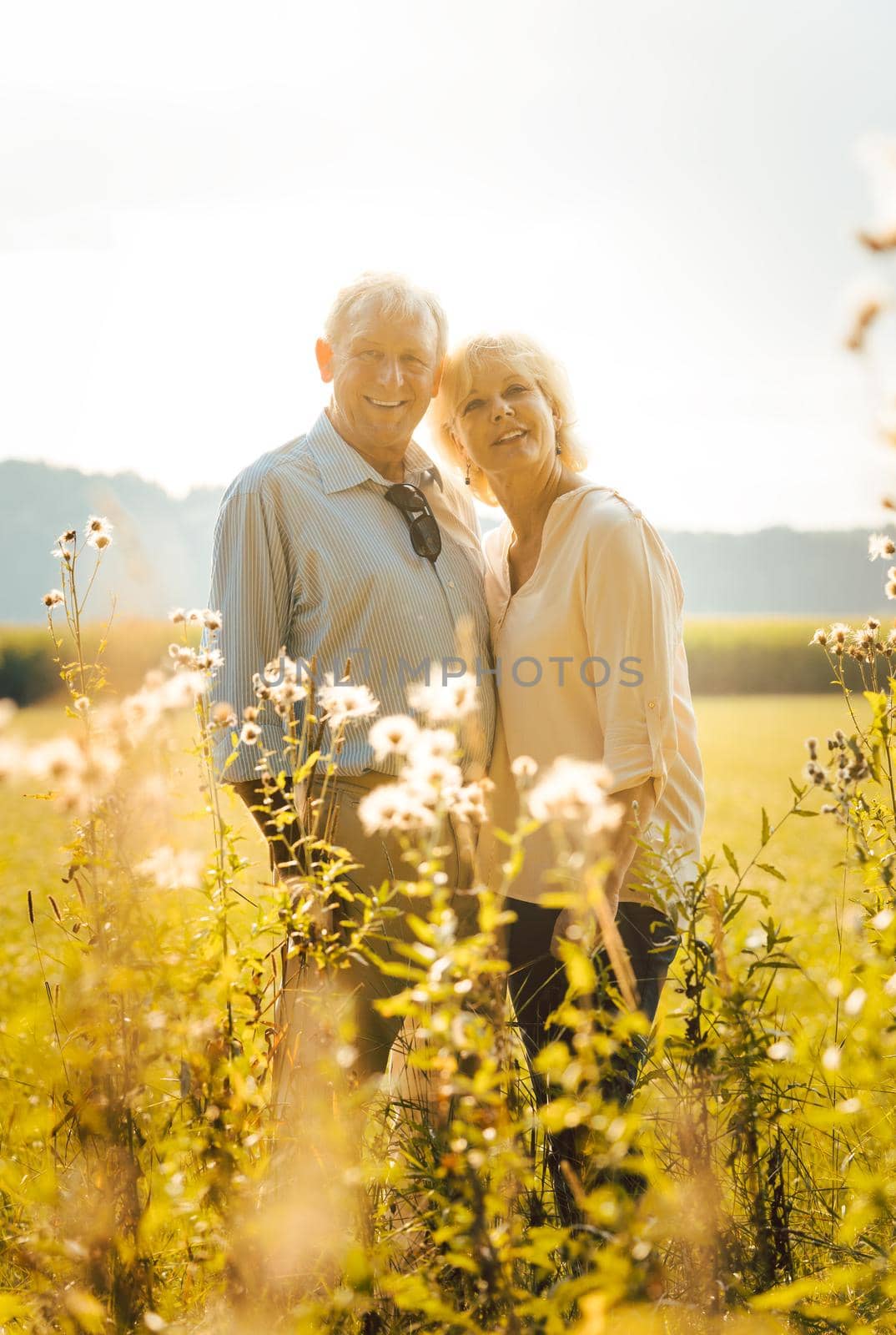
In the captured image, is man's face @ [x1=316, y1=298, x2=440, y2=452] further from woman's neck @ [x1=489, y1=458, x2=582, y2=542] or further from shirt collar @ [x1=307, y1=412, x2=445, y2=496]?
woman's neck @ [x1=489, y1=458, x2=582, y2=542]

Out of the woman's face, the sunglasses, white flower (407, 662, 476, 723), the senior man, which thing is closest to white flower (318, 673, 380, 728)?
white flower (407, 662, 476, 723)

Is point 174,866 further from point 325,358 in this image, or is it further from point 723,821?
point 723,821

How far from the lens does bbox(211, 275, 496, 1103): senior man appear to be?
103 inches

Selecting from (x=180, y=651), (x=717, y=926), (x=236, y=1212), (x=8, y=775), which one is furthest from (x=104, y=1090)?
(x=717, y=926)

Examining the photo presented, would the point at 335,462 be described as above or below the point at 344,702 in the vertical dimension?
above

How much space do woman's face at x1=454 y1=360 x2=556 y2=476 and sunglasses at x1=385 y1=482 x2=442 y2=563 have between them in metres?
0.20

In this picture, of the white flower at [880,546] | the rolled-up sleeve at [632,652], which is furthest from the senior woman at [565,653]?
→ the white flower at [880,546]

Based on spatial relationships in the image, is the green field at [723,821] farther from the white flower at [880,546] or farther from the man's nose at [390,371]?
the man's nose at [390,371]

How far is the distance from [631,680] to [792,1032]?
93 centimetres

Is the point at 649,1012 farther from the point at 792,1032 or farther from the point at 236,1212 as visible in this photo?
the point at 236,1212

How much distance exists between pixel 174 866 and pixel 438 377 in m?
1.96

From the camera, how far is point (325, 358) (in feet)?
10.6

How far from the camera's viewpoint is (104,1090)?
1606 millimetres

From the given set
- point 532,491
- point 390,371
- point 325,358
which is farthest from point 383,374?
point 532,491
